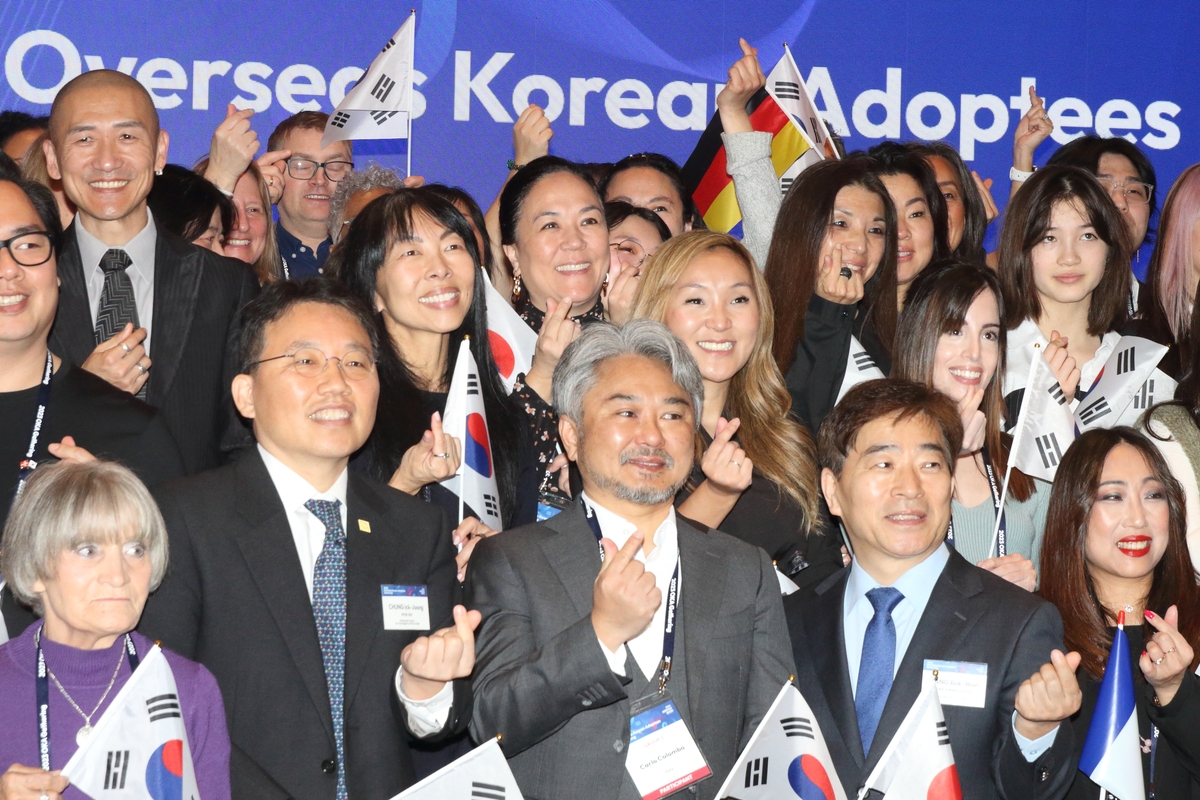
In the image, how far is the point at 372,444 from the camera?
432cm

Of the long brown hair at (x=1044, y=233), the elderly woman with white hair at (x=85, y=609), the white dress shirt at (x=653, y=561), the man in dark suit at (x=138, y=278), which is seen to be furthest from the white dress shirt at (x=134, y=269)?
the long brown hair at (x=1044, y=233)

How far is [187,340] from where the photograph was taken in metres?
4.58

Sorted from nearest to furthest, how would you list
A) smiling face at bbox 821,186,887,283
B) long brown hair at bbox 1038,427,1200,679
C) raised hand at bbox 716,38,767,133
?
long brown hair at bbox 1038,427,1200,679 → smiling face at bbox 821,186,887,283 → raised hand at bbox 716,38,767,133

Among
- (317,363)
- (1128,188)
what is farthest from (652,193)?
(317,363)

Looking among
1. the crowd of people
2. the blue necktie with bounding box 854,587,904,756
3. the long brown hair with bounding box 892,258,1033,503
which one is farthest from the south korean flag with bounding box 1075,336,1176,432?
the blue necktie with bounding box 854,587,904,756

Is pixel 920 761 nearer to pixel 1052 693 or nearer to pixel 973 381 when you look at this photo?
pixel 1052 693

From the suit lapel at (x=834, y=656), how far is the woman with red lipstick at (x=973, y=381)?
69 cm

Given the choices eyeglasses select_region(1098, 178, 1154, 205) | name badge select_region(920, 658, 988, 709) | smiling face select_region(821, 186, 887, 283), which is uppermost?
eyeglasses select_region(1098, 178, 1154, 205)

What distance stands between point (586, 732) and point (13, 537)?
138 cm

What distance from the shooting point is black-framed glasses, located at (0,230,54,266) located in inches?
150

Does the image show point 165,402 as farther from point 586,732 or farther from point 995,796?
point 995,796

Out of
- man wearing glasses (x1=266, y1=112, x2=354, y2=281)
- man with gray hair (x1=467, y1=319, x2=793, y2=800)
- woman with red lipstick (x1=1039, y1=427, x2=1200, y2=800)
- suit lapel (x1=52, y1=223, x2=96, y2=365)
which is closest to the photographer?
man with gray hair (x1=467, y1=319, x2=793, y2=800)

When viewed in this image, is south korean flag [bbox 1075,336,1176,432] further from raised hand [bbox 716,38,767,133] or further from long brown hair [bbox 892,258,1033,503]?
raised hand [bbox 716,38,767,133]

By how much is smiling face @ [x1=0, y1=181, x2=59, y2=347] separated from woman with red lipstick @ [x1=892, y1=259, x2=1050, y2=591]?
270cm
